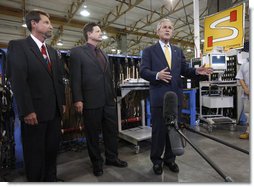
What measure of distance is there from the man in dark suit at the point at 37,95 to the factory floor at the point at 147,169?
18.3 inches

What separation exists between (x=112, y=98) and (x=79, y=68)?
0.51m

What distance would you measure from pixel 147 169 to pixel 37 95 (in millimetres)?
1405

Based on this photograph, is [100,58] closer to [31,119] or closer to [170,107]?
[31,119]

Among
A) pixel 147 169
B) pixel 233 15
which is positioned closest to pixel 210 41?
pixel 233 15

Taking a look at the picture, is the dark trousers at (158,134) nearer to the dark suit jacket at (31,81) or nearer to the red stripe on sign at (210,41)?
the dark suit jacket at (31,81)

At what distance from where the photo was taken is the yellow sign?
4.07 meters

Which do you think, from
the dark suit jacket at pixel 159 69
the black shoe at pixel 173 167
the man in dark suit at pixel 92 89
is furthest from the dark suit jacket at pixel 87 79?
the black shoe at pixel 173 167

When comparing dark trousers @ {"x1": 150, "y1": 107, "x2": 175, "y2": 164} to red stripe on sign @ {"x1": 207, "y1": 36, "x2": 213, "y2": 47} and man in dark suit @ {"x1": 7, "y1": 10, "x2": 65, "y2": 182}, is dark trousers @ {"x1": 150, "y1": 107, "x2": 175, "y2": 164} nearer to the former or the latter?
man in dark suit @ {"x1": 7, "y1": 10, "x2": 65, "y2": 182}

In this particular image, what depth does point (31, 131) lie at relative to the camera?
1.44m

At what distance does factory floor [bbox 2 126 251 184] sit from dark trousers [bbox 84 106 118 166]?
18 centimetres

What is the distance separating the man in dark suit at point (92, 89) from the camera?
186cm

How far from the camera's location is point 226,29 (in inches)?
172

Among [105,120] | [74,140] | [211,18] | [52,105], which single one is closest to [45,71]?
[52,105]

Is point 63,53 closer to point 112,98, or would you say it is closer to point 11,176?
point 112,98
